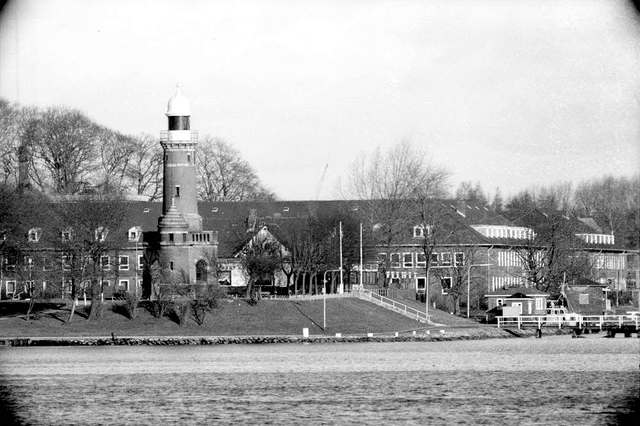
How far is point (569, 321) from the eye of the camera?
121 m

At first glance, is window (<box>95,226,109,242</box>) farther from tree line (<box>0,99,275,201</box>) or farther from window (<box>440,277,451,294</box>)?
window (<box>440,277,451,294</box>)

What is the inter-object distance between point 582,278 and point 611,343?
43190mm

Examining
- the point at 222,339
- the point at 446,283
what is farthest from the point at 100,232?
the point at 446,283

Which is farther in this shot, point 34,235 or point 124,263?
point 124,263

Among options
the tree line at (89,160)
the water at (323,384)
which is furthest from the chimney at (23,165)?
the water at (323,384)

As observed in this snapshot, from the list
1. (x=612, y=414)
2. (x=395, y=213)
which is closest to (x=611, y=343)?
(x=395, y=213)

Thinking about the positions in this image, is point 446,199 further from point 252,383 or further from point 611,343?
point 252,383

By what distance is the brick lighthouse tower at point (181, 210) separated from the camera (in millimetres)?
117875

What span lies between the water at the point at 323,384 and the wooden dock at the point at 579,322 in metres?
17.9

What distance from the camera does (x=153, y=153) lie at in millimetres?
152375

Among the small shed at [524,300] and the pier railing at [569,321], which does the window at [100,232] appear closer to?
the pier railing at [569,321]

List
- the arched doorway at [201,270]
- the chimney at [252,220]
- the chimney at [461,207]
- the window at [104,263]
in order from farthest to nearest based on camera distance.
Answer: the chimney at [461,207], the chimney at [252,220], the arched doorway at [201,270], the window at [104,263]

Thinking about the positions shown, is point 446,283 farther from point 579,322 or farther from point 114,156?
point 114,156

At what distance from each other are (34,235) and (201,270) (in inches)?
499
